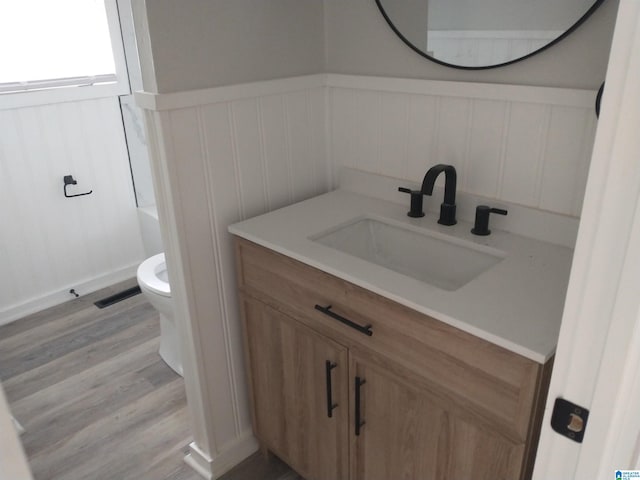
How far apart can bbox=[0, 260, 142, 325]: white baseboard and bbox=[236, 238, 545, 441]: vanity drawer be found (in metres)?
1.82

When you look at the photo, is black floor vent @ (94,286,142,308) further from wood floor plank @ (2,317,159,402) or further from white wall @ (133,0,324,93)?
white wall @ (133,0,324,93)

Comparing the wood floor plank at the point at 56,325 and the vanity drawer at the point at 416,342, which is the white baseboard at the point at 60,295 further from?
the vanity drawer at the point at 416,342

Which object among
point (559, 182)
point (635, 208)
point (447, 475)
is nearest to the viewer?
point (635, 208)

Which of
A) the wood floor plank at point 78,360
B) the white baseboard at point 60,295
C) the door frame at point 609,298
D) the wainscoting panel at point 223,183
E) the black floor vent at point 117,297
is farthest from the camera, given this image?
the black floor vent at point 117,297

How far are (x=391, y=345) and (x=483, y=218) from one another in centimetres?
45

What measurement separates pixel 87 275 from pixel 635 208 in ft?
9.72

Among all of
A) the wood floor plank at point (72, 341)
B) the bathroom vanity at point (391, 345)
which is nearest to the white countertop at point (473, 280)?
the bathroom vanity at point (391, 345)

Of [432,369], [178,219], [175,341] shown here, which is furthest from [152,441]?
[432,369]

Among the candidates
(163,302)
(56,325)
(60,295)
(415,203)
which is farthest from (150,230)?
(415,203)

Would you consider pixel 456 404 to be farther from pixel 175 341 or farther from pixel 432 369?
pixel 175 341

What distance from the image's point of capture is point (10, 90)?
2.55 meters

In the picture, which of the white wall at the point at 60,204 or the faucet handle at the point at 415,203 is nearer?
the faucet handle at the point at 415,203

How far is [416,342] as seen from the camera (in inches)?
46.2

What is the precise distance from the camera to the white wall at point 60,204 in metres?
2.63
